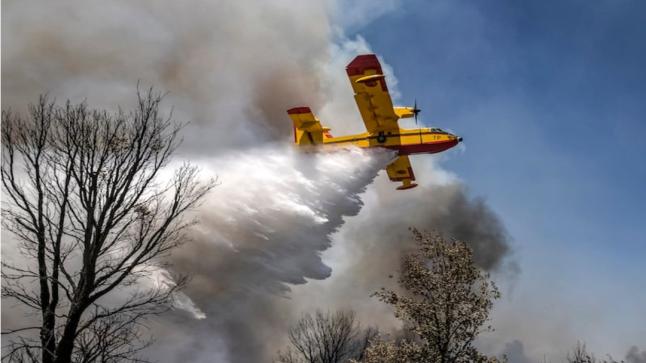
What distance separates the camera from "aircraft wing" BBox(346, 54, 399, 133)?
104 ft

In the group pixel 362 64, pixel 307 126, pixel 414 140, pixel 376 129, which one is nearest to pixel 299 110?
pixel 307 126

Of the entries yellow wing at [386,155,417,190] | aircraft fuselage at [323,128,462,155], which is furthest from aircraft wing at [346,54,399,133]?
yellow wing at [386,155,417,190]

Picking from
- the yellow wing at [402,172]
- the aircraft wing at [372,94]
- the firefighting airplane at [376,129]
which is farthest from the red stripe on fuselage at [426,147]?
the yellow wing at [402,172]

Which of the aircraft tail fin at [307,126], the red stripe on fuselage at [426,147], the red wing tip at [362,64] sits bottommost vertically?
the red stripe on fuselage at [426,147]

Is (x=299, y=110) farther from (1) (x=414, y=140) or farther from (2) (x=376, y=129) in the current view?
(1) (x=414, y=140)

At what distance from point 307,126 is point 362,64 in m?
8.68

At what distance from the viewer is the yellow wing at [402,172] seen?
142 feet

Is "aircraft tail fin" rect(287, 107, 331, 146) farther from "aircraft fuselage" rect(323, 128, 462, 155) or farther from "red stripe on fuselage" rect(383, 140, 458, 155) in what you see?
"red stripe on fuselage" rect(383, 140, 458, 155)

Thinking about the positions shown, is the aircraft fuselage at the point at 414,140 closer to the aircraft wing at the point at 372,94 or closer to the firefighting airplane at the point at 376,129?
the firefighting airplane at the point at 376,129

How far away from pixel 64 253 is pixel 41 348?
94.2 inches

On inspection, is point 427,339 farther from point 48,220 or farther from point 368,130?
point 48,220

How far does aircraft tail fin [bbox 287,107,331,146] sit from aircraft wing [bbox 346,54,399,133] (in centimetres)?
416

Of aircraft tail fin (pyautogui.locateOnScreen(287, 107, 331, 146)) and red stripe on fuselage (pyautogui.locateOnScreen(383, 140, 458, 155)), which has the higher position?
aircraft tail fin (pyautogui.locateOnScreen(287, 107, 331, 146))

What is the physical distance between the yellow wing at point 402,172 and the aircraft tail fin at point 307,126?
7.54 metres
